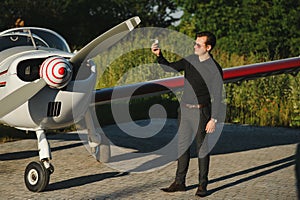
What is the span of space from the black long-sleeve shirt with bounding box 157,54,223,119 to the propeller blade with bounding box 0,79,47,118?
1.50 meters

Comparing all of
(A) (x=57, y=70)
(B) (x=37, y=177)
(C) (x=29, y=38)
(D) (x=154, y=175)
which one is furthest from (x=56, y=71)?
(D) (x=154, y=175)

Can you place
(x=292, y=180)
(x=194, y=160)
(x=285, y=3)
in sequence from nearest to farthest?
(x=292, y=180)
(x=194, y=160)
(x=285, y=3)

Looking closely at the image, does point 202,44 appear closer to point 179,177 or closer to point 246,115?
point 179,177

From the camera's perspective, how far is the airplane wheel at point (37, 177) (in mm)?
6914

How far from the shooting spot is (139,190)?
7082 mm

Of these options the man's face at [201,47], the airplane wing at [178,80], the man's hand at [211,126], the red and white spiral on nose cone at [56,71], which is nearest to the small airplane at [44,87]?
the red and white spiral on nose cone at [56,71]

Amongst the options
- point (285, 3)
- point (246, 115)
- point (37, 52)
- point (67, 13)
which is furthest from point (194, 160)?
point (67, 13)

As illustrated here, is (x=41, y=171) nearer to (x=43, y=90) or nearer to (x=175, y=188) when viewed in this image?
(x=43, y=90)

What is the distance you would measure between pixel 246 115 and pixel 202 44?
8232 millimetres

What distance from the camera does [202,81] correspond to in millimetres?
6723

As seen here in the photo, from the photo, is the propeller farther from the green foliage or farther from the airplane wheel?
the green foliage

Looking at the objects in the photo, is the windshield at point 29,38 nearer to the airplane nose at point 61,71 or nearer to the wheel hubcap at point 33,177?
the airplane nose at point 61,71

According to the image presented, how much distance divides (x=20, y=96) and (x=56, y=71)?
74 cm

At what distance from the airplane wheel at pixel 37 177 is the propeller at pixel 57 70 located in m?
0.80
